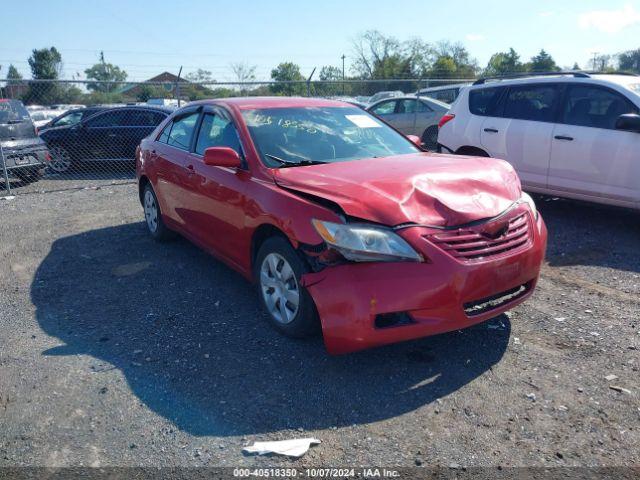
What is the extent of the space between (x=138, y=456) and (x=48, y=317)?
7.27 ft

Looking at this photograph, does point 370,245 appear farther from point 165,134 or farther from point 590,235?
point 590,235

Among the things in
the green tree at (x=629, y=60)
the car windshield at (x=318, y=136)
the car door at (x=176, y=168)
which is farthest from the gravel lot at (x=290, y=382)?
the green tree at (x=629, y=60)

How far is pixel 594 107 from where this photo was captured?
632 cm

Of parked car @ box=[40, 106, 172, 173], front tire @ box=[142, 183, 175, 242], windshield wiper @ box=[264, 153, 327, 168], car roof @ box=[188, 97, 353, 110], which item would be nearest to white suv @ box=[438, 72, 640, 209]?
car roof @ box=[188, 97, 353, 110]

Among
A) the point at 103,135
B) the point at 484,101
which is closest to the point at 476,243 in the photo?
the point at 484,101

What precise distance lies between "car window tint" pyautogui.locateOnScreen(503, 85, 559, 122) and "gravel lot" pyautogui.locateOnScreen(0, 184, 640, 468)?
94.5 inches

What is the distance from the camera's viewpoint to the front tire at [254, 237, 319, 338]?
3508 mm

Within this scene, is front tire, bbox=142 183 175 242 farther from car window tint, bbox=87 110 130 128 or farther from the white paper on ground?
car window tint, bbox=87 110 130 128

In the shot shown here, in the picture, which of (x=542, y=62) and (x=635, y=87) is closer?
(x=635, y=87)

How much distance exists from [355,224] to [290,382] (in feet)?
3.43

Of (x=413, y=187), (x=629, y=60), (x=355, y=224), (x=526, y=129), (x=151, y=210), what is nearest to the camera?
(x=355, y=224)

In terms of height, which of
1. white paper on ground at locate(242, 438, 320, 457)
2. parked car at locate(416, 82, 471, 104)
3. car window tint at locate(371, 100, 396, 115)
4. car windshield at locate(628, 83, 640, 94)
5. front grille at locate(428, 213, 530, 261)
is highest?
car windshield at locate(628, 83, 640, 94)

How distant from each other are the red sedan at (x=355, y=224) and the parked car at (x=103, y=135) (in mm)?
7849

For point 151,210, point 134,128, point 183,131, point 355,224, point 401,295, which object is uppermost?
point 183,131
